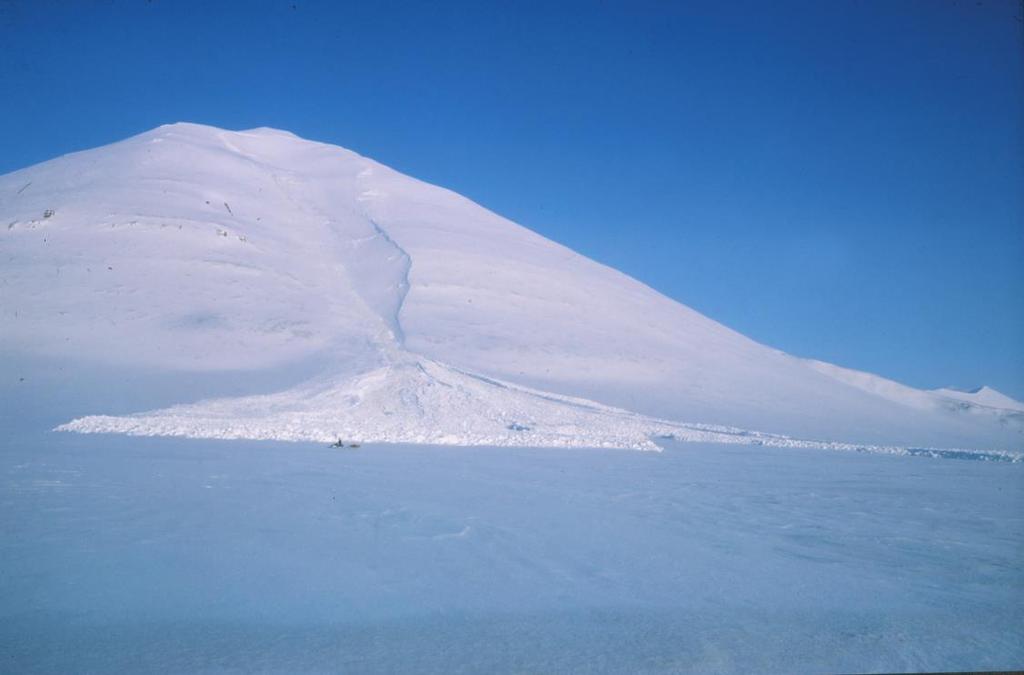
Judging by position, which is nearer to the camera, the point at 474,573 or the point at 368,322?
the point at 474,573

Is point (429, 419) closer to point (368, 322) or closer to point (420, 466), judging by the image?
point (420, 466)

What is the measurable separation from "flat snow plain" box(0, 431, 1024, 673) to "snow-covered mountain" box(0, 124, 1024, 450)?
731 centimetres

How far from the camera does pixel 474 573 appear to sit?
6.84 metres

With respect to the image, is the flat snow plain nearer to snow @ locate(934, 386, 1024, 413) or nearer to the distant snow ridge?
the distant snow ridge

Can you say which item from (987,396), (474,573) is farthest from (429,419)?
(987,396)

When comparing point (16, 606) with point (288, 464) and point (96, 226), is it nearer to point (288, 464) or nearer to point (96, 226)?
point (288, 464)

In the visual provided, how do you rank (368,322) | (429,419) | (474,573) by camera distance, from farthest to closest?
(368,322) < (429,419) < (474,573)

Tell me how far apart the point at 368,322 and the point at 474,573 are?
21.9 m

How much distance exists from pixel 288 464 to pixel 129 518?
4675 mm

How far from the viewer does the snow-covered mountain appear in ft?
69.3

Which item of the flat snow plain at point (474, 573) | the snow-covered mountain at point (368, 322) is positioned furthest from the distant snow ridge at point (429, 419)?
the flat snow plain at point (474, 573)

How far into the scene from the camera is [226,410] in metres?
19.3

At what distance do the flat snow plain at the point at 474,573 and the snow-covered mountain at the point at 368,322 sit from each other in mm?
7306

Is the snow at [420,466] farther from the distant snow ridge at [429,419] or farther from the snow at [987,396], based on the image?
the snow at [987,396]
